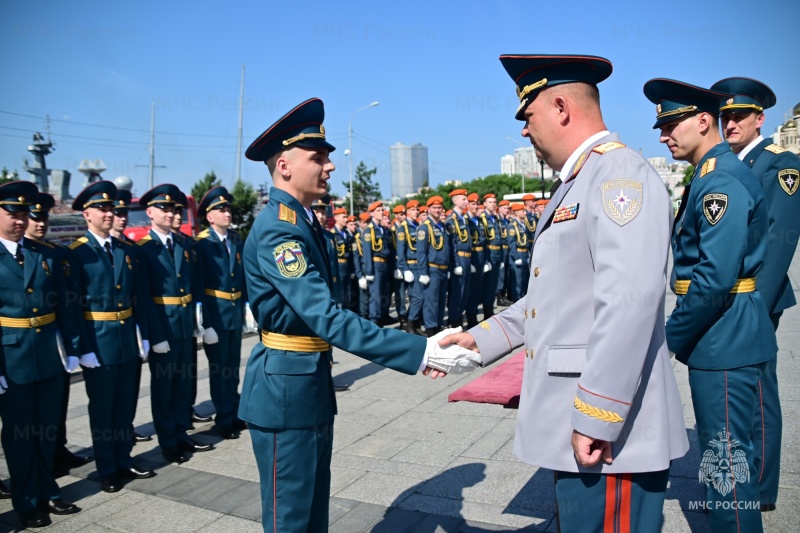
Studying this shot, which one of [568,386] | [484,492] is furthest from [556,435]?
[484,492]

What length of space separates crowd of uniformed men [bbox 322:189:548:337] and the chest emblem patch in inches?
327

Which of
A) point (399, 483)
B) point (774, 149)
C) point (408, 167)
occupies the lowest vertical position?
point (399, 483)

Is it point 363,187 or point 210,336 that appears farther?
point 363,187

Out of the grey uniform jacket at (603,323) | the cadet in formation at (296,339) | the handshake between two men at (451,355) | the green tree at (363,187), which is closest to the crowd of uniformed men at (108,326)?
the cadet in formation at (296,339)

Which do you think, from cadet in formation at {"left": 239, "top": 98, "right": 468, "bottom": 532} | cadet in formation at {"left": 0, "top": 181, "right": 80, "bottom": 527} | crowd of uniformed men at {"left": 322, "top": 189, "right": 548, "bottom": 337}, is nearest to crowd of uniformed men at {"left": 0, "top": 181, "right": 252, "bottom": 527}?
cadet in formation at {"left": 0, "top": 181, "right": 80, "bottom": 527}

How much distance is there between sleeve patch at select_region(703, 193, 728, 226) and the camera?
2688mm

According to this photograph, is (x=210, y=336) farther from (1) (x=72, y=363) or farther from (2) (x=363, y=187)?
(2) (x=363, y=187)

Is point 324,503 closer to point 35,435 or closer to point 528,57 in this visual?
point 528,57

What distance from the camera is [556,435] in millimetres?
2064

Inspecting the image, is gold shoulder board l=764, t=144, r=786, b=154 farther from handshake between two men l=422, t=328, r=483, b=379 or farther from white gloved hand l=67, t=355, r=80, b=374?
white gloved hand l=67, t=355, r=80, b=374

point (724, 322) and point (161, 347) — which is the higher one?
point (724, 322)

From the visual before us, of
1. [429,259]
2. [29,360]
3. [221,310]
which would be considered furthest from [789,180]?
[429,259]

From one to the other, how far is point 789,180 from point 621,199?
225cm

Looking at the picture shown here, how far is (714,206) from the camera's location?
2719 mm
